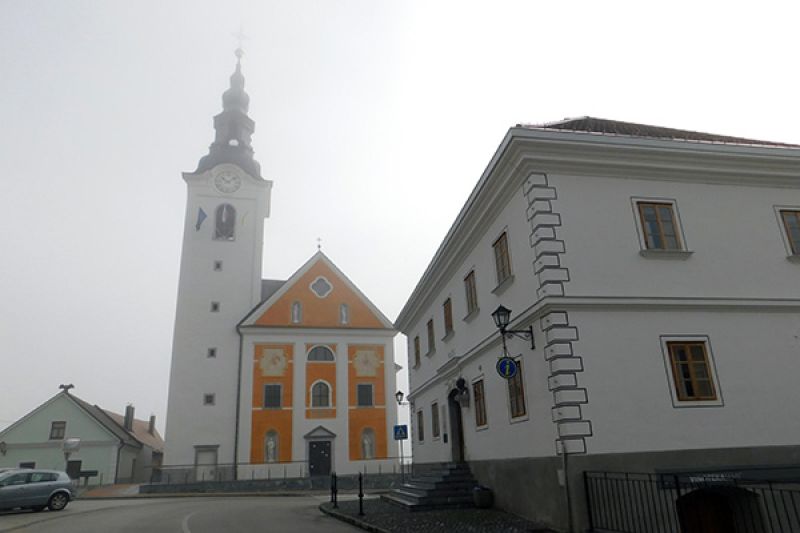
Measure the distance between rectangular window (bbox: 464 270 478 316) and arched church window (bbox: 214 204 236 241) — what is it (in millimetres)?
28834

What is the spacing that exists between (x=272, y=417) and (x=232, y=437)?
2803 millimetres

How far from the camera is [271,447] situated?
36.4 m

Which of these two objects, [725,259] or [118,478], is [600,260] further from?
[118,478]

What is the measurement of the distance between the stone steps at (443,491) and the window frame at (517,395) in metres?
3.43

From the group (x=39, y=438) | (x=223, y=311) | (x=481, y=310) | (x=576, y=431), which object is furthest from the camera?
(x=39, y=438)

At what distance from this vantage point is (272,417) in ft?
121

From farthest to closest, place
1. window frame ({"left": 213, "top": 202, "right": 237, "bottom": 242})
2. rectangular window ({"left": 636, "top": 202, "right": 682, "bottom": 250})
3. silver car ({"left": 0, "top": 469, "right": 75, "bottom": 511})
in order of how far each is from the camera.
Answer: window frame ({"left": 213, "top": 202, "right": 237, "bottom": 242}), silver car ({"left": 0, "top": 469, "right": 75, "bottom": 511}), rectangular window ({"left": 636, "top": 202, "right": 682, "bottom": 250})

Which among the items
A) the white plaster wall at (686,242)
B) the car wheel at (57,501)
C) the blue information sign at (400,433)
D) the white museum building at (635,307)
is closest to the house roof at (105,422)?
the car wheel at (57,501)

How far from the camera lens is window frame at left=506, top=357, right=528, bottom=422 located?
13.0m

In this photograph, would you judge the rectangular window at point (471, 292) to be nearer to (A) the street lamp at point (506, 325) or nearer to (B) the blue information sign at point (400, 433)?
→ (A) the street lamp at point (506, 325)

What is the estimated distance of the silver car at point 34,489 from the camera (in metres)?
18.7

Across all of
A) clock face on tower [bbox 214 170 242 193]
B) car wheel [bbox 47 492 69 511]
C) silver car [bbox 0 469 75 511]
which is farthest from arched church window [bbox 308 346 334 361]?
car wheel [bbox 47 492 69 511]

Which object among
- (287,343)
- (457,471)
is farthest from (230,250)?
(457,471)

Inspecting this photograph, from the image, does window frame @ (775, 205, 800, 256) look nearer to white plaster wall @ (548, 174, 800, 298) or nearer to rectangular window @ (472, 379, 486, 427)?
white plaster wall @ (548, 174, 800, 298)
